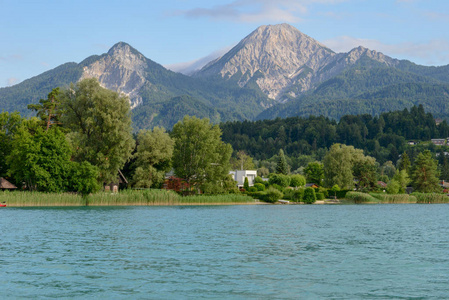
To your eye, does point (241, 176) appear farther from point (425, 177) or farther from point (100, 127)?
point (100, 127)

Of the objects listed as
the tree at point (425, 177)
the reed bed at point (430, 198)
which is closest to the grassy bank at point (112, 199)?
the reed bed at point (430, 198)

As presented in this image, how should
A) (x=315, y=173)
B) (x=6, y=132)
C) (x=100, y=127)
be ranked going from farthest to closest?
1. (x=315, y=173)
2. (x=6, y=132)
3. (x=100, y=127)

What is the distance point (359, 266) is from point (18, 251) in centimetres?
1856

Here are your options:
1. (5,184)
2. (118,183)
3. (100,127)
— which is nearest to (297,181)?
(118,183)

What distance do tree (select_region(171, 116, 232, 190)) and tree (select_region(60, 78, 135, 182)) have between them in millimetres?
11820

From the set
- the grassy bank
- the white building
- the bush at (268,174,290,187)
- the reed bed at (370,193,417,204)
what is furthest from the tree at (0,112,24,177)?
the reed bed at (370,193,417,204)

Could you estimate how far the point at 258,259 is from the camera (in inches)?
1044

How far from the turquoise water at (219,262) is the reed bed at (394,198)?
2544 inches

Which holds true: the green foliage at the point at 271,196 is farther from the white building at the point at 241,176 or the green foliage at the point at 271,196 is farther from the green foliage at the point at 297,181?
the white building at the point at 241,176

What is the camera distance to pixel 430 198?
364ft

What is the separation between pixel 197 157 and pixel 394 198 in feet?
147

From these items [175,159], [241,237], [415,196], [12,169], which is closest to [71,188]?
[12,169]

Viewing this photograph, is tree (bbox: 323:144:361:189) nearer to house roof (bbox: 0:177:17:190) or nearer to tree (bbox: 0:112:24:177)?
tree (bbox: 0:112:24:177)

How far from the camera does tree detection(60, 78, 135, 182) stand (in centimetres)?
7744
